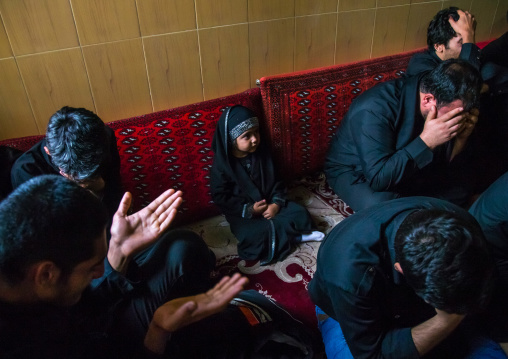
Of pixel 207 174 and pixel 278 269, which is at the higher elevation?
pixel 207 174

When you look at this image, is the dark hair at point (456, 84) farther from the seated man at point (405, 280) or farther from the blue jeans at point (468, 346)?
the blue jeans at point (468, 346)

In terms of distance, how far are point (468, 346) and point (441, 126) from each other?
0.90 meters

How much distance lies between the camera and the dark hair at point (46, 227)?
749 millimetres

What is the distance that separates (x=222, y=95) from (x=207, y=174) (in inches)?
18.5

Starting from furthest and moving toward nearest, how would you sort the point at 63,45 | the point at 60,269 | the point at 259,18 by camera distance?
1. the point at 259,18
2. the point at 63,45
3. the point at 60,269

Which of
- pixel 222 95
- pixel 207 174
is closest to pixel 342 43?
pixel 222 95

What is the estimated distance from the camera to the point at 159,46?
177cm

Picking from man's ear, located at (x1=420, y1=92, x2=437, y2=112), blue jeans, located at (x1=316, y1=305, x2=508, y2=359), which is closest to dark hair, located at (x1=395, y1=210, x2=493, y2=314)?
blue jeans, located at (x1=316, y1=305, x2=508, y2=359)

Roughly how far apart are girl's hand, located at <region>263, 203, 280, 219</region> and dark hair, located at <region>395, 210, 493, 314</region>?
1.09 m

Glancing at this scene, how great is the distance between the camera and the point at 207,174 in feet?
6.84

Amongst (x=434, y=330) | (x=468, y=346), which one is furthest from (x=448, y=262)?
(x=468, y=346)

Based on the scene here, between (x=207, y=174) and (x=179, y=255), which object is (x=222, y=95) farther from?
(x=179, y=255)

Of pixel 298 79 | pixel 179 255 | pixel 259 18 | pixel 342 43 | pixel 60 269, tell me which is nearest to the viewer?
pixel 60 269

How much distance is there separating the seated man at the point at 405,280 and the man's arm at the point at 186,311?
30 cm
